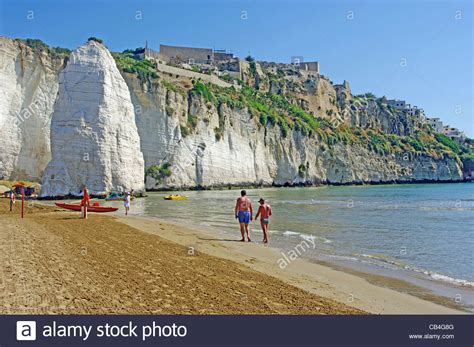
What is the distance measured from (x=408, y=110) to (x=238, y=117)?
9069 cm

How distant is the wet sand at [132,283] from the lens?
242 inches

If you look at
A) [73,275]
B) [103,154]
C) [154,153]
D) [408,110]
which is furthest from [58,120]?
[408,110]

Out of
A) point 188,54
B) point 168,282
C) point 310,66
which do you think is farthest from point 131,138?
point 310,66

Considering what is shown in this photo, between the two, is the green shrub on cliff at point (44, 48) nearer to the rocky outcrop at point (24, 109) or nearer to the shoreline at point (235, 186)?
the rocky outcrop at point (24, 109)

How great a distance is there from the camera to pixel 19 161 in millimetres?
45844

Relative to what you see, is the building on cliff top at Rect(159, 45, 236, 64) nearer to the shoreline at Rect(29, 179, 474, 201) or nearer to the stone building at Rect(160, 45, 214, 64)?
the stone building at Rect(160, 45, 214, 64)

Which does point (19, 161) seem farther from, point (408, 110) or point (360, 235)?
point (408, 110)

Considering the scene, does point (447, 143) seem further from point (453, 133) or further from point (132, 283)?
point (132, 283)

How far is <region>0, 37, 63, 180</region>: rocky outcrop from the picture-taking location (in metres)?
45.1

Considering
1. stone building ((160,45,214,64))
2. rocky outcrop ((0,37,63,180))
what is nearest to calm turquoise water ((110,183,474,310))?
rocky outcrop ((0,37,63,180))

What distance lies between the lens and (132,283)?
743 centimetres

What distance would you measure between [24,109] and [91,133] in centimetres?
1367

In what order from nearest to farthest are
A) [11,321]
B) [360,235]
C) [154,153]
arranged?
[11,321] < [360,235] < [154,153]

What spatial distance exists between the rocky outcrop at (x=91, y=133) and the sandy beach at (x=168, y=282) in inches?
1068
